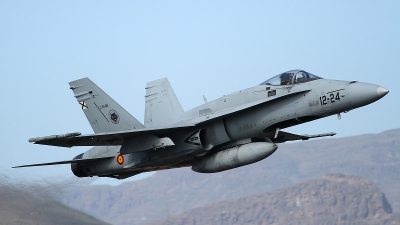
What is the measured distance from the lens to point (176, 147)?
18578 millimetres

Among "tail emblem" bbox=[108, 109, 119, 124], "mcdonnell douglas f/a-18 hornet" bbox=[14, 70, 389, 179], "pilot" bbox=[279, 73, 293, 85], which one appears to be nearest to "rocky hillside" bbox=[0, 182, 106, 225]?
Result: "mcdonnell douglas f/a-18 hornet" bbox=[14, 70, 389, 179]

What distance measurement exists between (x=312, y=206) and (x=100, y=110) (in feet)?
398

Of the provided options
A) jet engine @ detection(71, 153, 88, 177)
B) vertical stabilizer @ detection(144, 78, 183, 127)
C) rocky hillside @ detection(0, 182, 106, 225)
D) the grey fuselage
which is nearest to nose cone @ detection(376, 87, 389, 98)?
the grey fuselage

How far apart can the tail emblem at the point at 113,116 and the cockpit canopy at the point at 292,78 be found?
529 centimetres

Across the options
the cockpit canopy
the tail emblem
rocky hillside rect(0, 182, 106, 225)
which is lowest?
rocky hillside rect(0, 182, 106, 225)

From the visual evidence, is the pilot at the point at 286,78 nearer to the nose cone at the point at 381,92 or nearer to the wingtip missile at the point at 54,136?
the nose cone at the point at 381,92

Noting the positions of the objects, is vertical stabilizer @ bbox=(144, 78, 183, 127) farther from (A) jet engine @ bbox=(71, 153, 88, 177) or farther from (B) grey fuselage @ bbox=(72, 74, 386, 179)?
(A) jet engine @ bbox=(71, 153, 88, 177)

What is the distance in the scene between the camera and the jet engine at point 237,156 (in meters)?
17.5

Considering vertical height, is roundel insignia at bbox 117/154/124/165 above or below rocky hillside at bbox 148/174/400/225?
above

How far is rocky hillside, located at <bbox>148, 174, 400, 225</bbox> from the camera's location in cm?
13450

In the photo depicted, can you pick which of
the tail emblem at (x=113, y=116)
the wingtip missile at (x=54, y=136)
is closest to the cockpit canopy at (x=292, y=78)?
the tail emblem at (x=113, y=116)

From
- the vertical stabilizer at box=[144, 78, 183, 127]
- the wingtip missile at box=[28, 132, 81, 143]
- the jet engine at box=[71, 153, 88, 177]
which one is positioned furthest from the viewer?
the vertical stabilizer at box=[144, 78, 183, 127]

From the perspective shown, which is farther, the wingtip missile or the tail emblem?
the tail emblem

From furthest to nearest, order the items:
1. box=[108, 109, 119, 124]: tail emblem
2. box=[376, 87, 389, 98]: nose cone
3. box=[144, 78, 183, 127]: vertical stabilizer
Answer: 1. box=[144, 78, 183, 127]: vertical stabilizer
2. box=[108, 109, 119, 124]: tail emblem
3. box=[376, 87, 389, 98]: nose cone
